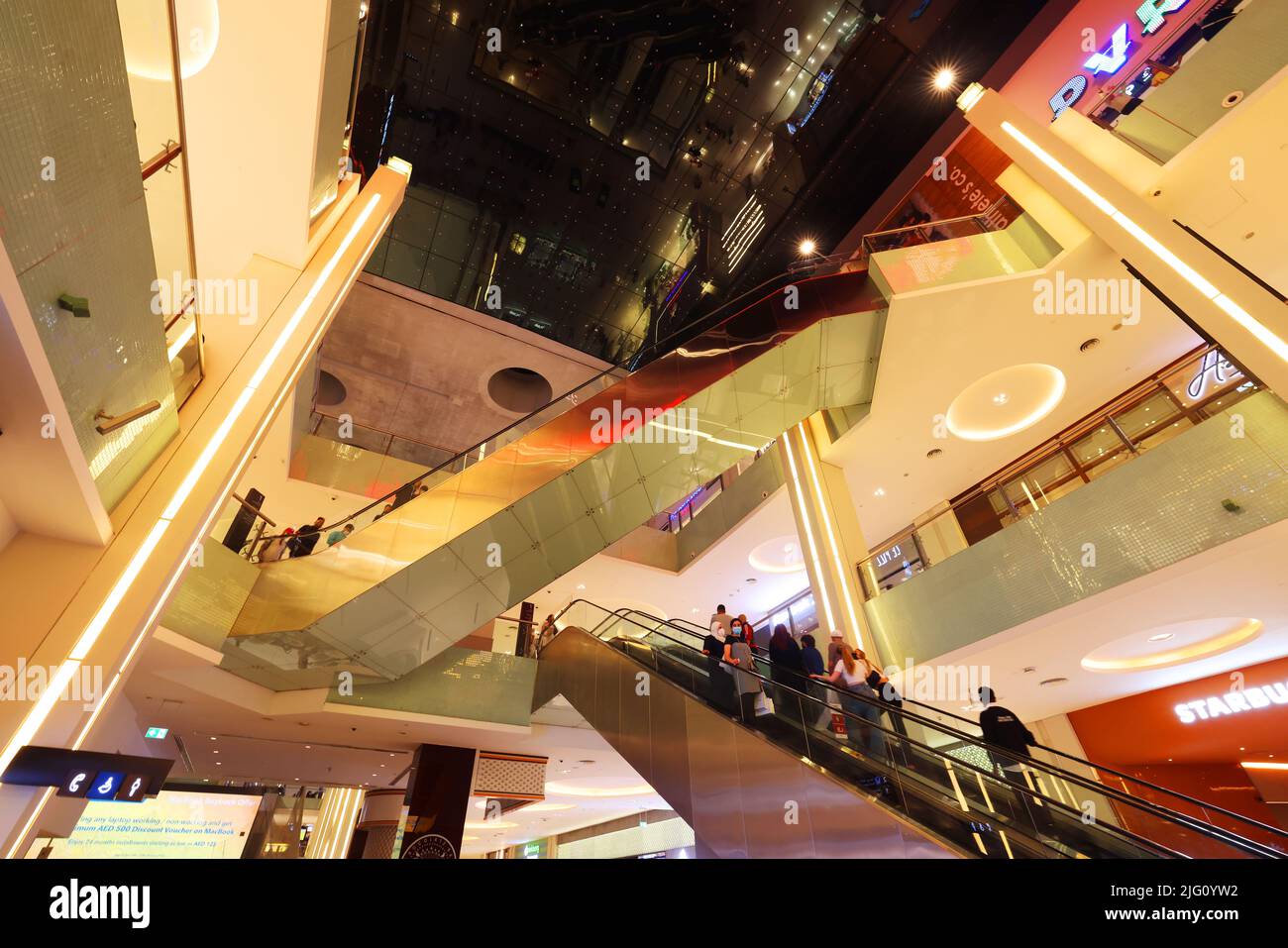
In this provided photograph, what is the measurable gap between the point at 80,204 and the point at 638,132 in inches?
419

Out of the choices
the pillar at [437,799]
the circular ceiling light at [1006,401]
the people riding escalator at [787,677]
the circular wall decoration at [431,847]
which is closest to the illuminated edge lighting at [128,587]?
the people riding escalator at [787,677]

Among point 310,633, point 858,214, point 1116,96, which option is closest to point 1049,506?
point 1116,96

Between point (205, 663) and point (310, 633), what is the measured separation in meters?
1.47

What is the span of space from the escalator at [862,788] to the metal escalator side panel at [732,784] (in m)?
0.01

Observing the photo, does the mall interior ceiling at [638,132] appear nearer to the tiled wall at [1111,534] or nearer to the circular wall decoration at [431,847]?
the tiled wall at [1111,534]

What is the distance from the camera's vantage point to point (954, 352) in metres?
9.52

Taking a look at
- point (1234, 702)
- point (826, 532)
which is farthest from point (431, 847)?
point (1234, 702)

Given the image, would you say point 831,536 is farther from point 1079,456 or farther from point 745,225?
point 745,225

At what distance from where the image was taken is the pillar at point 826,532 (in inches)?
374

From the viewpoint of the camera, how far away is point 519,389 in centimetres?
1594

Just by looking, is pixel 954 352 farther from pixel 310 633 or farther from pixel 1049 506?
pixel 310 633

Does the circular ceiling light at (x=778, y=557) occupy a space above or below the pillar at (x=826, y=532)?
above
